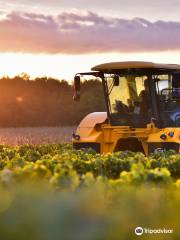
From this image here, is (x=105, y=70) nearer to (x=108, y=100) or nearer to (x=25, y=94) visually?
(x=108, y=100)

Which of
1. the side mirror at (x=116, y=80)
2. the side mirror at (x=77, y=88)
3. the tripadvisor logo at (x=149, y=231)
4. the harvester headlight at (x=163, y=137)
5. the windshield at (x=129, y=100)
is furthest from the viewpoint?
the side mirror at (x=116, y=80)

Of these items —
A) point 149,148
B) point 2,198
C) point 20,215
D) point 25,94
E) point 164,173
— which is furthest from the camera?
point 25,94

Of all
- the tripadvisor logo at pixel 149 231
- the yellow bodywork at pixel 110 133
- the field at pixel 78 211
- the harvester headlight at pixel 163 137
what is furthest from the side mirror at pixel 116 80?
the tripadvisor logo at pixel 149 231

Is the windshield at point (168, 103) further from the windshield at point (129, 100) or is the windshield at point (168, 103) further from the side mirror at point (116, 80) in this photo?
the side mirror at point (116, 80)

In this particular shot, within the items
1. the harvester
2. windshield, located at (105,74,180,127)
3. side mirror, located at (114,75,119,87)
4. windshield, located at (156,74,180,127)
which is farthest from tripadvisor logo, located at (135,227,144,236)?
side mirror, located at (114,75,119,87)

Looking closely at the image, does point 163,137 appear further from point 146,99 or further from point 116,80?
point 116,80

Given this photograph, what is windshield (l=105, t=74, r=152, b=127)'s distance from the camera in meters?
17.4

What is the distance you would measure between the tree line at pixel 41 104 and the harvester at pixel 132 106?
1156 inches

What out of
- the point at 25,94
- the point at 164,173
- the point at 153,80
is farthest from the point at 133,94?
the point at 25,94

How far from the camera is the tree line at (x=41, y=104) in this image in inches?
1953

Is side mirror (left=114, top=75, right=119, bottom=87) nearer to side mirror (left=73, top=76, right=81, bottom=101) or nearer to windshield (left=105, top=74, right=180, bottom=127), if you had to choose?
windshield (left=105, top=74, right=180, bottom=127)

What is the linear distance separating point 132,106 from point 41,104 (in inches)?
1381

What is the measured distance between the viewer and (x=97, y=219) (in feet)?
14.3

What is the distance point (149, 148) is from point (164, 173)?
31.9ft
